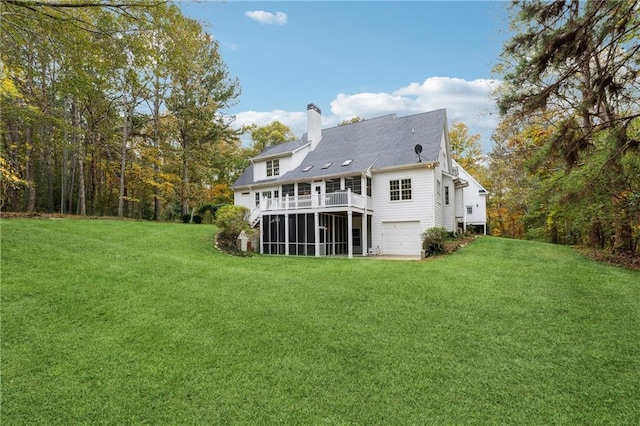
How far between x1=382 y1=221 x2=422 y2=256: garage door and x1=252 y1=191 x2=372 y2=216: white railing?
1.63 meters

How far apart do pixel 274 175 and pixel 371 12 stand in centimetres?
1173

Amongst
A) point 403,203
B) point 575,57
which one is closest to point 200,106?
point 403,203

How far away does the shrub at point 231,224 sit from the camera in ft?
47.1

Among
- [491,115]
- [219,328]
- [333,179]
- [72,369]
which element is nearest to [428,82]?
[491,115]

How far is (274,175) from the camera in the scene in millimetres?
20391

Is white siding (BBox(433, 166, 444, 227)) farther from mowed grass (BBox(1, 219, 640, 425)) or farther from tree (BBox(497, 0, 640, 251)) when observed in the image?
tree (BBox(497, 0, 640, 251))

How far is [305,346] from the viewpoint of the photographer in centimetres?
502

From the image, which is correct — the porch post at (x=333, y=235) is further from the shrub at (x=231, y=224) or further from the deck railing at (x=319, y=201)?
the shrub at (x=231, y=224)

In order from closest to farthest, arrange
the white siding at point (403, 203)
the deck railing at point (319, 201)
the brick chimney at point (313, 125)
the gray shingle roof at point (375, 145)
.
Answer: the deck railing at point (319, 201) < the white siding at point (403, 203) < the gray shingle roof at point (375, 145) < the brick chimney at point (313, 125)

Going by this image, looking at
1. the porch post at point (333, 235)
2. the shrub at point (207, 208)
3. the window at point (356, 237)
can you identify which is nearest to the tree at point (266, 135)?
the shrub at point (207, 208)

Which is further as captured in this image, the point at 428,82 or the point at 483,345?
the point at 428,82

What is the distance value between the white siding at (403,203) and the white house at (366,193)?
46 mm

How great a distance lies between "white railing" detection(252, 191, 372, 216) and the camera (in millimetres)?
14906

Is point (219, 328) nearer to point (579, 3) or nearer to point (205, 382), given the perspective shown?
point (205, 382)
